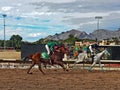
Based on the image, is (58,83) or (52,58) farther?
(52,58)

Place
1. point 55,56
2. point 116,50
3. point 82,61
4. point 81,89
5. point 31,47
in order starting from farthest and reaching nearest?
point 31,47 < point 116,50 < point 82,61 < point 55,56 < point 81,89

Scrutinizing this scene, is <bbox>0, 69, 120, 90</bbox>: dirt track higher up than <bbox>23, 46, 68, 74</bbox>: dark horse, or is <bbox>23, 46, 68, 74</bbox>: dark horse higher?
<bbox>23, 46, 68, 74</bbox>: dark horse

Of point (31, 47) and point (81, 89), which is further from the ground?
point (31, 47)

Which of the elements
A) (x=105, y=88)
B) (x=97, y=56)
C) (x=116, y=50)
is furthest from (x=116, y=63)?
(x=105, y=88)

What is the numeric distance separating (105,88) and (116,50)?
20.3 m

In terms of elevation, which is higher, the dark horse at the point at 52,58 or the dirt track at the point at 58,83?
the dark horse at the point at 52,58

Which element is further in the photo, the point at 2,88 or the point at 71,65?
the point at 71,65

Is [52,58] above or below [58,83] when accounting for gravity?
above

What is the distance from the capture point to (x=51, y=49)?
2538cm

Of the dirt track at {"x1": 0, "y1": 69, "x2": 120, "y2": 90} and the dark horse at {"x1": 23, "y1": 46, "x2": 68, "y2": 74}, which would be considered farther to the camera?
the dark horse at {"x1": 23, "y1": 46, "x2": 68, "y2": 74}

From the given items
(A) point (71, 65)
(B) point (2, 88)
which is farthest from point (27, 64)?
(B) point (2, 88)

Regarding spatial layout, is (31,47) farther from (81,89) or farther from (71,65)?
(81,89)

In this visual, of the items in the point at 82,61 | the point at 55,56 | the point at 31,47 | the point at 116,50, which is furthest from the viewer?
the point at 31,47

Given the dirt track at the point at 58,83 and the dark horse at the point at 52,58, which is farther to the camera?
the dark horse at the point at 52,58
